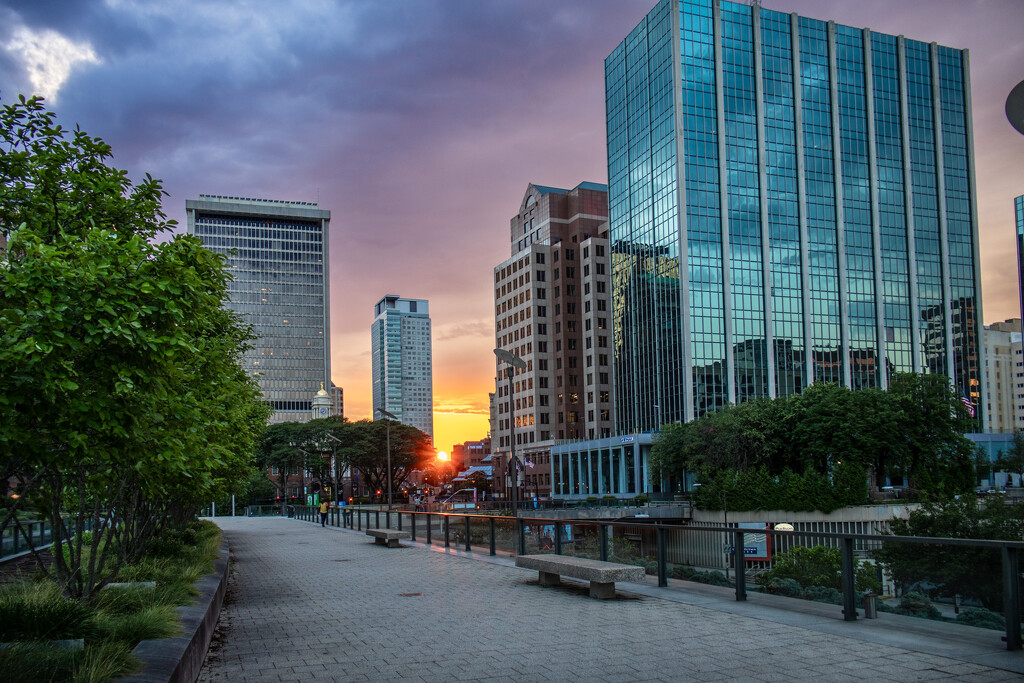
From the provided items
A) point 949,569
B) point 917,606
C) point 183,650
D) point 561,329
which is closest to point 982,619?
point 949,569

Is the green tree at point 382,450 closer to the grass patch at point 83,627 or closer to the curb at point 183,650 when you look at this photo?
the grass patch at point 83,627

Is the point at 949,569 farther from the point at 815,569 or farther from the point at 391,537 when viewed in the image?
the point at 391,537

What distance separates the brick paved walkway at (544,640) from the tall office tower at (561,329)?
4319 inches

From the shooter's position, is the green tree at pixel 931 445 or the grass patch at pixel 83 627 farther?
the green tree at pixel 931 445

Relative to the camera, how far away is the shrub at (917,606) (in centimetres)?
980

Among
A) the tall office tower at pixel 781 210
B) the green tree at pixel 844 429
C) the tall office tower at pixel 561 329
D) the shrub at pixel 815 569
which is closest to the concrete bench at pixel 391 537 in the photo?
the shrub at pixel 815 569

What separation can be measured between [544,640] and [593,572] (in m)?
3.19

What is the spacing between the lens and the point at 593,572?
42.4 ft

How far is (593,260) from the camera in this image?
423 ft

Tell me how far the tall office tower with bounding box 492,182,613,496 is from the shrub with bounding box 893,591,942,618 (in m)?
113

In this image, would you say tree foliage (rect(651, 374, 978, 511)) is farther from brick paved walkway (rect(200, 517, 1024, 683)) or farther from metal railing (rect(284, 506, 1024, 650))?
brick paved walkway (rect(200, 517, 1024, 683))

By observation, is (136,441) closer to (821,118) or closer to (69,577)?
(69,577)

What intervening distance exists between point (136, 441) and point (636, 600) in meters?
8.70

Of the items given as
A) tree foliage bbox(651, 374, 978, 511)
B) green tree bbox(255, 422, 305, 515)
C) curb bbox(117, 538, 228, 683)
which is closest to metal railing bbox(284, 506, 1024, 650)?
curb bbox(117, 538, 228, 683)
